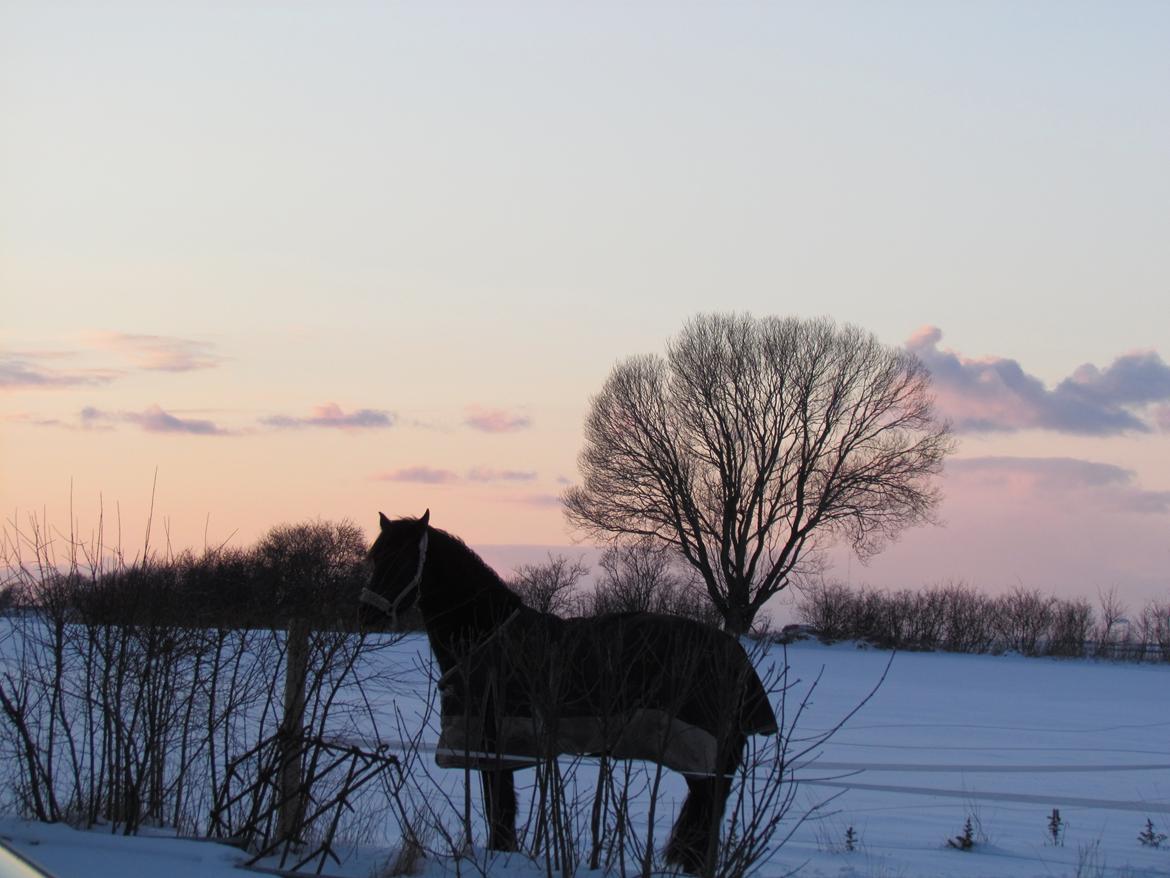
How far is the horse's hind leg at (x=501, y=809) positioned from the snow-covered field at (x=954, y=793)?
1.42ft

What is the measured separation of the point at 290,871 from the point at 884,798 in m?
6.83

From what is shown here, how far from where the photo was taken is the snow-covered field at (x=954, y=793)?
21.9 feet

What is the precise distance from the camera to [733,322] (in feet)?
142

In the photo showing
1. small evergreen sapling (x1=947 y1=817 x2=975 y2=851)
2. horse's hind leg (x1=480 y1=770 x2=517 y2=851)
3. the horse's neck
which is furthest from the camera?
small evergreen sapling (x1=947 y1=817 x2=975 y2=851)

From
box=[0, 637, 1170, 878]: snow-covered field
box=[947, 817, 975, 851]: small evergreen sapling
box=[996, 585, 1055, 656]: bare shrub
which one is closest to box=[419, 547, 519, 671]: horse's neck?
box=[0, 637, 1170, 878]: snow-covered field

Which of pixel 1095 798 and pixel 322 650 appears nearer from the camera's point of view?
pixel 322 650

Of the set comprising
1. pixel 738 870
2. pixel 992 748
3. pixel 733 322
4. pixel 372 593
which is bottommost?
pixel 992 748

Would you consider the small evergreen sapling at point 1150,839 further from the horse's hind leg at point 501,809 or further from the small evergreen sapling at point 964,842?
the horse's hind leg at point 501,809

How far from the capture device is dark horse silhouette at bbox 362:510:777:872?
635 cm

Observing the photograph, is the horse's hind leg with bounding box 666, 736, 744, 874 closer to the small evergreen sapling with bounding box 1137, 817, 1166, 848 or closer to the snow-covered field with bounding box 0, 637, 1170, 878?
the snow-covered field with bounding box 0, 637, 1170, 878

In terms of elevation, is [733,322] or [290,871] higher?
[733,322]

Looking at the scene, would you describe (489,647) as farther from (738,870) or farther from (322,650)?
(738,870)

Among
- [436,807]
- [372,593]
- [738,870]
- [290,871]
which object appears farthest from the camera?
[436,807]

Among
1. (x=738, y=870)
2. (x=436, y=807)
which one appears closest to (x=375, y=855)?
(x=738, y=870)
